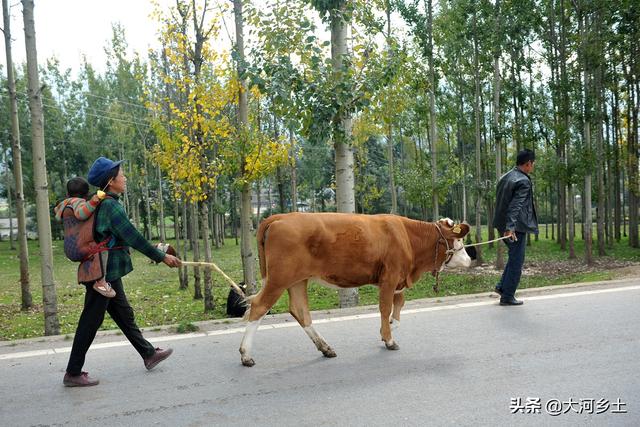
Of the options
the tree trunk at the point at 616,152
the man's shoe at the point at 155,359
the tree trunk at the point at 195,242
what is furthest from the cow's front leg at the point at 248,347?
the tree trunk at the point at 616,152

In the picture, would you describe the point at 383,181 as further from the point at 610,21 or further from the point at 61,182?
the point at 610,21

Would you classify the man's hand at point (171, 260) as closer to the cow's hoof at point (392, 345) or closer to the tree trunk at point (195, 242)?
the cow's hoof at point (392, 345)

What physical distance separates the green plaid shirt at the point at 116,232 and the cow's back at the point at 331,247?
1085 millimetres

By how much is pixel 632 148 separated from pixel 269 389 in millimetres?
24996

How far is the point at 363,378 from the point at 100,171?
3.07 metres

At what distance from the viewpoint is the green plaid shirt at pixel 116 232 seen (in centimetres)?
474

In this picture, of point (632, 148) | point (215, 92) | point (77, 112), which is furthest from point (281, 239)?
point (77, 112)

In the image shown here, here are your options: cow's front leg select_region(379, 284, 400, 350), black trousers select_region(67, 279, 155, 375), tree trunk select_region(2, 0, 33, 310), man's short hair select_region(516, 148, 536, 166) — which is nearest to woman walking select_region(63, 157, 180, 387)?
black trousers select_region(67, 279, 155, 375)

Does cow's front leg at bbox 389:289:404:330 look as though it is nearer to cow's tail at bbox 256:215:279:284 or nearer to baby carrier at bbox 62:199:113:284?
cow's tail at bbox 256:215:279:284

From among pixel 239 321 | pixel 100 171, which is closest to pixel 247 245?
pixel 239 321

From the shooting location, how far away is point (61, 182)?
149 ft

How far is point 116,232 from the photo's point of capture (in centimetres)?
478

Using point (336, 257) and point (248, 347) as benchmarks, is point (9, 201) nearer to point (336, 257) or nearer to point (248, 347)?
point (248, 347)

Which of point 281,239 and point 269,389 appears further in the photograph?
point 281,239
